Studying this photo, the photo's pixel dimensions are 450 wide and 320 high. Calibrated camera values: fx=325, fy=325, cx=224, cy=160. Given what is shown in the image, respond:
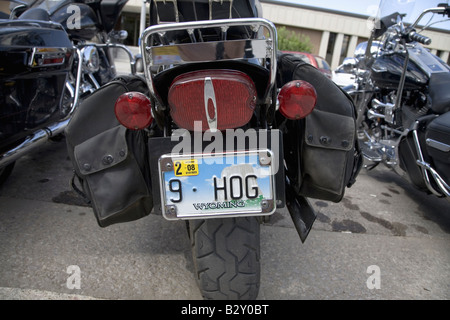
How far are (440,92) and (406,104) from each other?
0.44 metres

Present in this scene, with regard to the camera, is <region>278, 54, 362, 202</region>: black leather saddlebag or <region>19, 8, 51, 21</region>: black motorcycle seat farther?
<region>19, 8, 51, 21</region>: black motorcycle seat

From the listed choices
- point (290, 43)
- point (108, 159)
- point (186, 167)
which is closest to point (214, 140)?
point (186, 167)

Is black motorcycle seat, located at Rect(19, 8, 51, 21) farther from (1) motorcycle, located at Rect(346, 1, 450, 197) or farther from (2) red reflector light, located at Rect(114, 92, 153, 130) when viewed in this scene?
(1) motorcycle, located at Rect(346, 1, 450, 197)

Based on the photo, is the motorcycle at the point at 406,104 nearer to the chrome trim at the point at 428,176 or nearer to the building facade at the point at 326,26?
the chrome trim at the point at 428,176

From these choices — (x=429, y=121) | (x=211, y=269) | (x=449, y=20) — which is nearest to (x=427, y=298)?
(x=211, y=269)

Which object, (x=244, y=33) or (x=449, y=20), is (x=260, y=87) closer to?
(x=244, y=33)

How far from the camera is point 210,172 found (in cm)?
116

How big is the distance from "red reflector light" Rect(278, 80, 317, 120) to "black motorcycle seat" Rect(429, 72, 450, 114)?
1700mm

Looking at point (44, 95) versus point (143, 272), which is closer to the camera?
point (143, 272)

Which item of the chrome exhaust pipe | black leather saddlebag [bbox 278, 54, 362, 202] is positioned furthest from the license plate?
the chrome exhaust pipe

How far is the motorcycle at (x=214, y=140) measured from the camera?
110cm

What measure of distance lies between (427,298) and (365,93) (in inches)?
90.4

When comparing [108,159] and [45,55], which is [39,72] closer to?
[45,55]

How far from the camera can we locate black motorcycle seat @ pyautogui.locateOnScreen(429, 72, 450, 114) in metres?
2.34
